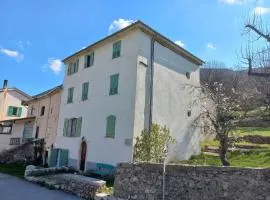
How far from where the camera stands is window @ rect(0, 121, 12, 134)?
40469mm

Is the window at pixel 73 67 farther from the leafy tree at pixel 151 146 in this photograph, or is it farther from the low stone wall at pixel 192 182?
the low stone wall at pixel 192 182

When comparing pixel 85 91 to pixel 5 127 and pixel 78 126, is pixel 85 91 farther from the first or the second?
pixel 5 127

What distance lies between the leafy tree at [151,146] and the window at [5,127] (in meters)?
26.9

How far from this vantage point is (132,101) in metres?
19.8

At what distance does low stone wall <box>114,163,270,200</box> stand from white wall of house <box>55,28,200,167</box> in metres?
6.16

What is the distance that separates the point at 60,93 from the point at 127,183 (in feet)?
66.4

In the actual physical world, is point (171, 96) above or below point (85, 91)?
below

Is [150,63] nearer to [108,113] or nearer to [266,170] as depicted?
[108,113]

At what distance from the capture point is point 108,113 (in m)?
21.6

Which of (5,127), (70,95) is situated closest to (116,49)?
(70,95)

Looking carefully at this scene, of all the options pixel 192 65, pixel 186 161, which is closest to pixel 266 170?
pixel 186 161

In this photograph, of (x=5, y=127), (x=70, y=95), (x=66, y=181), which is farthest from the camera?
(x=5, y=127)

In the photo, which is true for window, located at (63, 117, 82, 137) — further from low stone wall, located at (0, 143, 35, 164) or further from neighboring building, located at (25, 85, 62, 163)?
low stone wall, located at (0, 143, 35, 164)

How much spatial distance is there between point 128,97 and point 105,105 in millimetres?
2628
